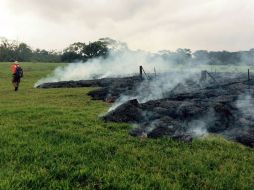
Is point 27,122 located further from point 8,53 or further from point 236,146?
point 8,53

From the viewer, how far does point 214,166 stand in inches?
348

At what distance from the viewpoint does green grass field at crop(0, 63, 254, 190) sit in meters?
7.60

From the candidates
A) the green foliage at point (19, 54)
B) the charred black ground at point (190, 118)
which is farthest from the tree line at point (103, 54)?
the charred black ground at point (190, 118)

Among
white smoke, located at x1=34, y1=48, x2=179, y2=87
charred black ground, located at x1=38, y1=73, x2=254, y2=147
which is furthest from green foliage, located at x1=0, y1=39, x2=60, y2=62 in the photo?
charred black ground, located at x1=38, y1=73, x2=254, y2=147

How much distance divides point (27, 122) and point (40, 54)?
12787 cm

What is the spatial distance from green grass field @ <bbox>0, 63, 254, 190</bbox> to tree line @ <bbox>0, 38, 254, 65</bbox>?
34413mm

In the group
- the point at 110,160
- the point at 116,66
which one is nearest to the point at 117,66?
the point at 116,66

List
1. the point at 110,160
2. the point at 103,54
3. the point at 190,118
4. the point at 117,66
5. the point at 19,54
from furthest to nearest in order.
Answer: the point at 19,54 → the point at 103,54 → the point at 117,66 → the point at 190,118 → the point at 110,160

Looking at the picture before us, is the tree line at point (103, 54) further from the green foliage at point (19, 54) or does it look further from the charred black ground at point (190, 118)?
the charred black ground at point (190, 118)

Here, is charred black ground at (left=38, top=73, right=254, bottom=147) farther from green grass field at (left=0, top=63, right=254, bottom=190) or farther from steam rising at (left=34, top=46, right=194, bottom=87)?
steam rising at (left=34, top=46, right=194, bottom=87)

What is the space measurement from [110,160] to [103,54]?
70.1m

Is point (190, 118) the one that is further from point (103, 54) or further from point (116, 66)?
point (103, 54)

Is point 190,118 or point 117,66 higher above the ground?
point 117,66

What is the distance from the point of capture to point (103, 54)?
78.1m
